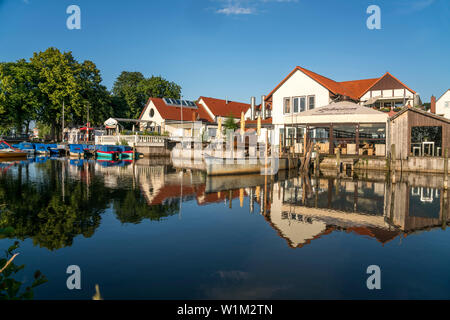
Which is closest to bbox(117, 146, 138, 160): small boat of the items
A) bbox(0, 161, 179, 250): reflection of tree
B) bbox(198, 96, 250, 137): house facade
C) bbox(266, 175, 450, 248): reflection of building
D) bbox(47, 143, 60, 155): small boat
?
bbox(47, 143, 60, 155): small boat

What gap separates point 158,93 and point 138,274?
6460cm

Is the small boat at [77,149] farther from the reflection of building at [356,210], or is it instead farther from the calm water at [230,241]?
the reflection of building at [356,210]

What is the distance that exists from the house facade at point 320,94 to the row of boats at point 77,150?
2077 centimetres

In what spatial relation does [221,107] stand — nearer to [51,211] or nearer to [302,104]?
[302,104]

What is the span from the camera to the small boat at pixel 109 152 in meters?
42.1

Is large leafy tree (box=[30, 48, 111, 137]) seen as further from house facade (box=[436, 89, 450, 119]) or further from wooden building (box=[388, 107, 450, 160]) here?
house facade (box=[436, 89, 450, 119])

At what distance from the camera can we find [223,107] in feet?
188

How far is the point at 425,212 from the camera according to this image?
1281cm

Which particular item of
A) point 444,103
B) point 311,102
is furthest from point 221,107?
point 444,103

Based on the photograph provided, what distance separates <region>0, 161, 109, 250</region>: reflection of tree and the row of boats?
78.8 feet

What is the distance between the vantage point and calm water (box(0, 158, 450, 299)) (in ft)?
20.1

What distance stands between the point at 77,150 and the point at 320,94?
34763 mm
